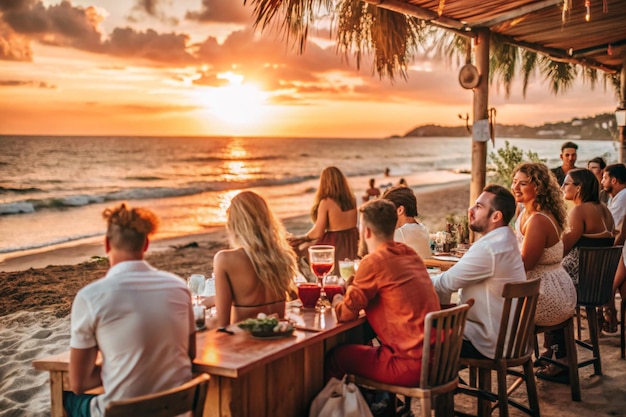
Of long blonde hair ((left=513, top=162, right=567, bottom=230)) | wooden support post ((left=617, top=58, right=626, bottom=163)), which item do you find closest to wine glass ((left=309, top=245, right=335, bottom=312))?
long blonde hair ((left=513, top=162, right=567, bottom=230))

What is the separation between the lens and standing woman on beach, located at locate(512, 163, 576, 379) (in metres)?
4.29

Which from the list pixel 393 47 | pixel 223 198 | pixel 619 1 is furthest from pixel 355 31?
pixel 223 198

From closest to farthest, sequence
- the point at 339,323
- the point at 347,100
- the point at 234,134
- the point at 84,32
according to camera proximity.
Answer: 1. the point at 339,323
2. the point at 84,32
3. the point at 347,100
4. the point at 234,134

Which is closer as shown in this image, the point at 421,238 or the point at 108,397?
the point at 108,397

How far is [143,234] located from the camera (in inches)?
99.0

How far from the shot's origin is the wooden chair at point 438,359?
9.95ft

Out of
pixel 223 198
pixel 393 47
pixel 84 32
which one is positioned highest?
pixel 84 32

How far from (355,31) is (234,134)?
164ft

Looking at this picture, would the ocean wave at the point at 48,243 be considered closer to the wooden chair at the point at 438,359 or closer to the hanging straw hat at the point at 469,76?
the hanging straw hat at the point at 469,76

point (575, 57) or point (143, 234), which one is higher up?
point (575, 57)

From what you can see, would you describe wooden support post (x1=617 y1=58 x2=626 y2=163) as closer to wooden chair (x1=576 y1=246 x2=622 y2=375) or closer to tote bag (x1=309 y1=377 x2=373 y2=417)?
wooden chair (x1=576 y1=246 x2=622 y2=375)

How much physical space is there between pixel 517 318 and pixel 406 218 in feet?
4.20

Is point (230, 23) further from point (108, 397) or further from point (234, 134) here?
point (234, 134)

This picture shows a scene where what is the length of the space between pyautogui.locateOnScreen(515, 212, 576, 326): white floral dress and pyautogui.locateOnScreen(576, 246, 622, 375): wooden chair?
67cm
